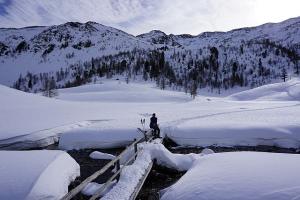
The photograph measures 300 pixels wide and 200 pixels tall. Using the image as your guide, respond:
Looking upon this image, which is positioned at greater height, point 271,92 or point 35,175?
point 271,92

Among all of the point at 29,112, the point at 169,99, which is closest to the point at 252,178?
the point at 29,112

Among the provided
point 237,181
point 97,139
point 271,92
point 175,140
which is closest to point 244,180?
point 237,181

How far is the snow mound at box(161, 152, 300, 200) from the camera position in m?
7.59

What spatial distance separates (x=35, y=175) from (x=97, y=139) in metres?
14.2

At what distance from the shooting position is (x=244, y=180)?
8383mm

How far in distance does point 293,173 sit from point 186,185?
2631 millimetres

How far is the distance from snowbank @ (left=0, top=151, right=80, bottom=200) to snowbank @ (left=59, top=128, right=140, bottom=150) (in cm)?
1040

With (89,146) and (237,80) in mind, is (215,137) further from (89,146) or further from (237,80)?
(237,80)

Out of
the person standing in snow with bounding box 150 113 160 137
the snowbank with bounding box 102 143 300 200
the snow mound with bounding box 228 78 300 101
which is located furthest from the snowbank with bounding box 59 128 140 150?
the snow mound with bounding box 228 78 300 101

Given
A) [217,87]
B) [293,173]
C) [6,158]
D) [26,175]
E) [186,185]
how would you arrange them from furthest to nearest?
[217,87], [6,158], [26,175], [186,185], [293,173]

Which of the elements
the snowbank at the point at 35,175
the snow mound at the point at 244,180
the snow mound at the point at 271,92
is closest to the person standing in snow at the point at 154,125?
the snowbank at the point at 35,175

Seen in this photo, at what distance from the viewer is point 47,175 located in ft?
34.7

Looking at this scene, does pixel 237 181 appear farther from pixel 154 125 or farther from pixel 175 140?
pixel 175 140

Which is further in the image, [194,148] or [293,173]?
[194,148]
